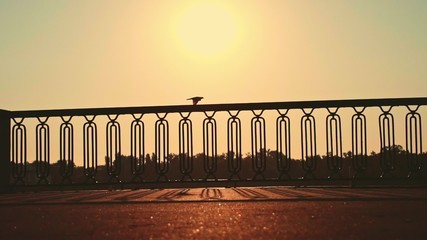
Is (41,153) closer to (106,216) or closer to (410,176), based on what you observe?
(410,176)

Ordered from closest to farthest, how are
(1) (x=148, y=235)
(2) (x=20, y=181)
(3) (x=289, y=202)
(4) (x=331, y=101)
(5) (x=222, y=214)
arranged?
1. (1) (x=148, y=235)
2. (5) (x=222, y=214)
3. (3) (x=289, y=202)
4. (4) (x=331, y=101)
5. (2) (x=20, y=181)

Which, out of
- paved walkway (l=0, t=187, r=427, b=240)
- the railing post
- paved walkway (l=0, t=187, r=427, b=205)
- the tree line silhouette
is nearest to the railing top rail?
the railing post

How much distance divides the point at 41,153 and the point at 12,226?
7145 mm

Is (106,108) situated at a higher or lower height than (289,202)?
higher

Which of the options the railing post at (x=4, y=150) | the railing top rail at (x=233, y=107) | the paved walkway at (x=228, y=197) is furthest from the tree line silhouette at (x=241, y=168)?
the paved walkway at (x=228, y=197)

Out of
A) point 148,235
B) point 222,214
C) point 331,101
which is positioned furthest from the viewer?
point 331,101

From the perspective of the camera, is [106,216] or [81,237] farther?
[106,216]

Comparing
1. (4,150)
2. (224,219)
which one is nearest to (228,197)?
(224,219)

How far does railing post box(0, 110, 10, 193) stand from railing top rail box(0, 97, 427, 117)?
0.13 m

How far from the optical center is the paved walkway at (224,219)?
194 inches

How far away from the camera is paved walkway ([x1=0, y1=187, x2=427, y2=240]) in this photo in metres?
4.93

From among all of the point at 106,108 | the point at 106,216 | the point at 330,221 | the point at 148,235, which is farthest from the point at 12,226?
the point at 106,108

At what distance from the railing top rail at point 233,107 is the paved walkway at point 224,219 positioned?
347 centimetres

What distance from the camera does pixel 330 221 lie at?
567 cm
